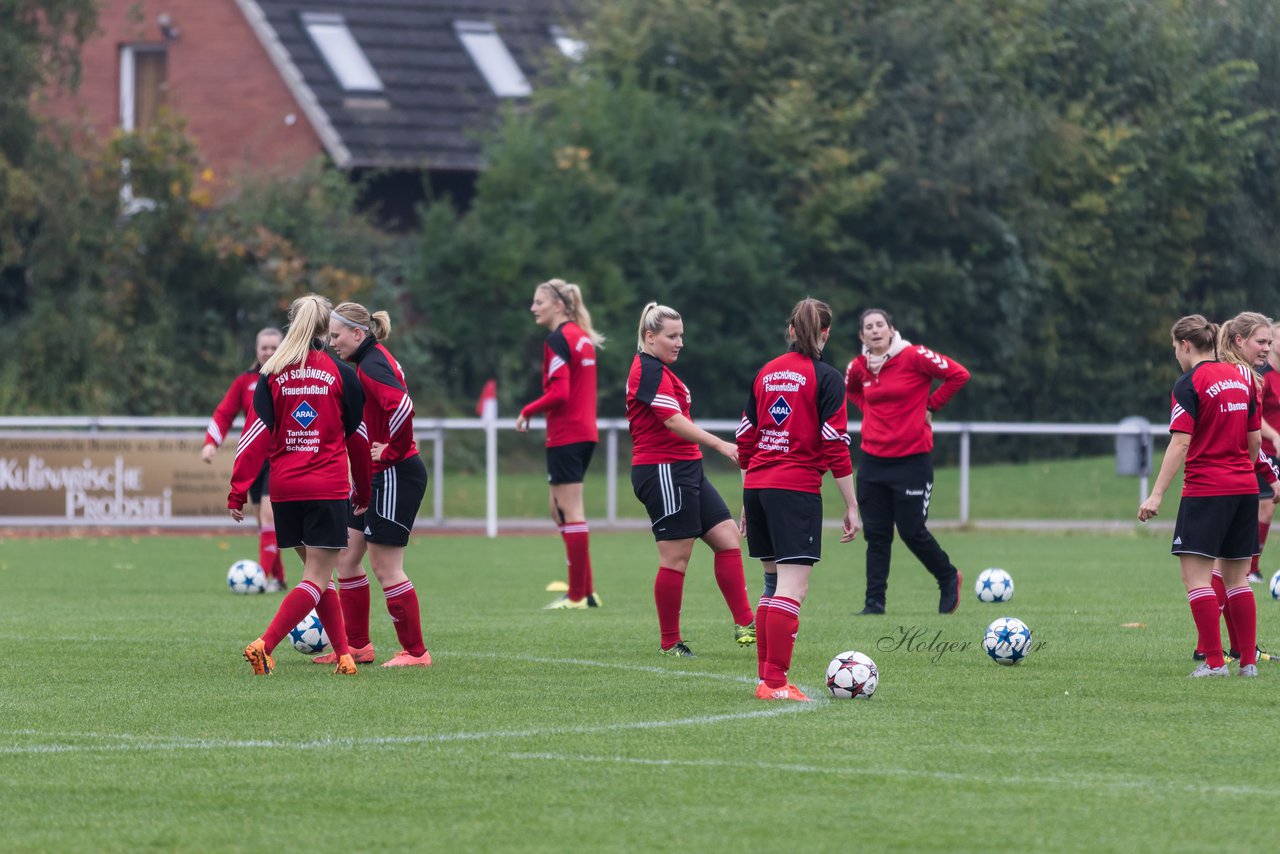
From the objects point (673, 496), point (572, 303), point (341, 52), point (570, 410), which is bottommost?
point (673, 496)

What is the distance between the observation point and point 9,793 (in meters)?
6.59

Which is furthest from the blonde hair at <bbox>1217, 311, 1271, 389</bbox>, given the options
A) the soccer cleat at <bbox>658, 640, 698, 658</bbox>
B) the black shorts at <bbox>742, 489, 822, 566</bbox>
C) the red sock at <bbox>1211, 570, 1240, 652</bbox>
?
the soccer cleat at <bbox>658, 640, 698, 658</bbox>

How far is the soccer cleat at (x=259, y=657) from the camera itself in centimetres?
950

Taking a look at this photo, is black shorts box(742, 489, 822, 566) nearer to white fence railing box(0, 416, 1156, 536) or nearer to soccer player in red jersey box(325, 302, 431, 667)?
soccer player in red jersey box(325, 302, 431, 667)

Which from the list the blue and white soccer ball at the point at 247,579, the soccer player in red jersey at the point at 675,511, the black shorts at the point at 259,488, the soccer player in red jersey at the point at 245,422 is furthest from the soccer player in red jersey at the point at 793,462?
the blue and white soccer ball at the point at 247,579

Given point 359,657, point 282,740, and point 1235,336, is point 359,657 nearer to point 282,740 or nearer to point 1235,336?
point 282,740

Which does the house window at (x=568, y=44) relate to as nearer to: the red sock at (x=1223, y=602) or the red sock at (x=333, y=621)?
the red sock at (x=1223, y=602)

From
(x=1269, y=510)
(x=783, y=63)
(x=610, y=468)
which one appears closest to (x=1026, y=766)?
(x=1269, y=510)

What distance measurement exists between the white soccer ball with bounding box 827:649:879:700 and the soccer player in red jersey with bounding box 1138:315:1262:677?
5.44 ft

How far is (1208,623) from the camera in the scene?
9578 millimetres

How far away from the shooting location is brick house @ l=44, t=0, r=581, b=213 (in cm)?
3253

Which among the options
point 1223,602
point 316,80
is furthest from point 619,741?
point 316,80

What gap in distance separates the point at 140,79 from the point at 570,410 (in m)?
23.7

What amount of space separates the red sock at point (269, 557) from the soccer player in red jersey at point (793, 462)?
6814 mm
